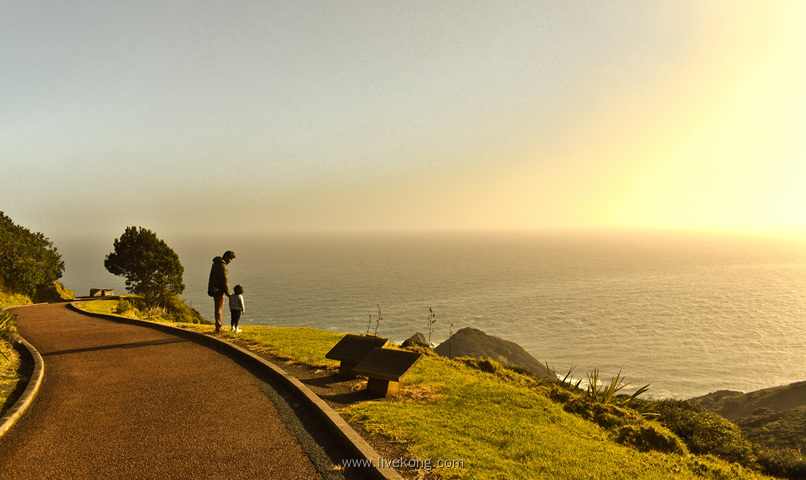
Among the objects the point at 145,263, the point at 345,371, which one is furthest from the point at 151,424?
the point at 145,263

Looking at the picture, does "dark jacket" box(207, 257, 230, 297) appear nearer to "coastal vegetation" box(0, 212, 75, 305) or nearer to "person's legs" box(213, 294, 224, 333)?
"person's legs" box(213, 294, 224, 333)

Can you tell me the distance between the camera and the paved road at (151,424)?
5703 millimetres

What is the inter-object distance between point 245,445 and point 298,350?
23.2 ft

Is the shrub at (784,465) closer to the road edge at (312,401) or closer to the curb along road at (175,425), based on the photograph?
the road edge at (312,401)

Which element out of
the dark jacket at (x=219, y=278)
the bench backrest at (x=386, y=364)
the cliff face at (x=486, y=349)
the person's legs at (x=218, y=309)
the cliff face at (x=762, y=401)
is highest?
the dark jacket at (x=219, y=278)

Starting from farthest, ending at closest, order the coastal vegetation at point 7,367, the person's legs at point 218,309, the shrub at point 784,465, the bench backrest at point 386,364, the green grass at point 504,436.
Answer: the person's legs at point 218,309 < the shrub at point 784,465 < the bench backrest at point 386,364 < the coastal vegetation at point 7,367 < the green grass at point 504,436

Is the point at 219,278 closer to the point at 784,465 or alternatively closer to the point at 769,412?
the point at 784,465

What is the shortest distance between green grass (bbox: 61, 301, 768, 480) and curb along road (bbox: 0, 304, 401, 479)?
40.5 inches

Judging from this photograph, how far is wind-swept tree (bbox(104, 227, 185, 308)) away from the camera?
47.0 metres

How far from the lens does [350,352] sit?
10.5 m

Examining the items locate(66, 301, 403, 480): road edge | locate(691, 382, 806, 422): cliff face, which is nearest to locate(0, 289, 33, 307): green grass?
locate(66, 301, 403, 480): road edge

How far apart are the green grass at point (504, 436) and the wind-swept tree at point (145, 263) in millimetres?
46454

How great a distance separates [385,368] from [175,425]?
13.7 ft

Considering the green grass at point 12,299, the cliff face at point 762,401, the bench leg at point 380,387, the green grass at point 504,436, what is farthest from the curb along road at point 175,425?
the cliff face at point 762,401
